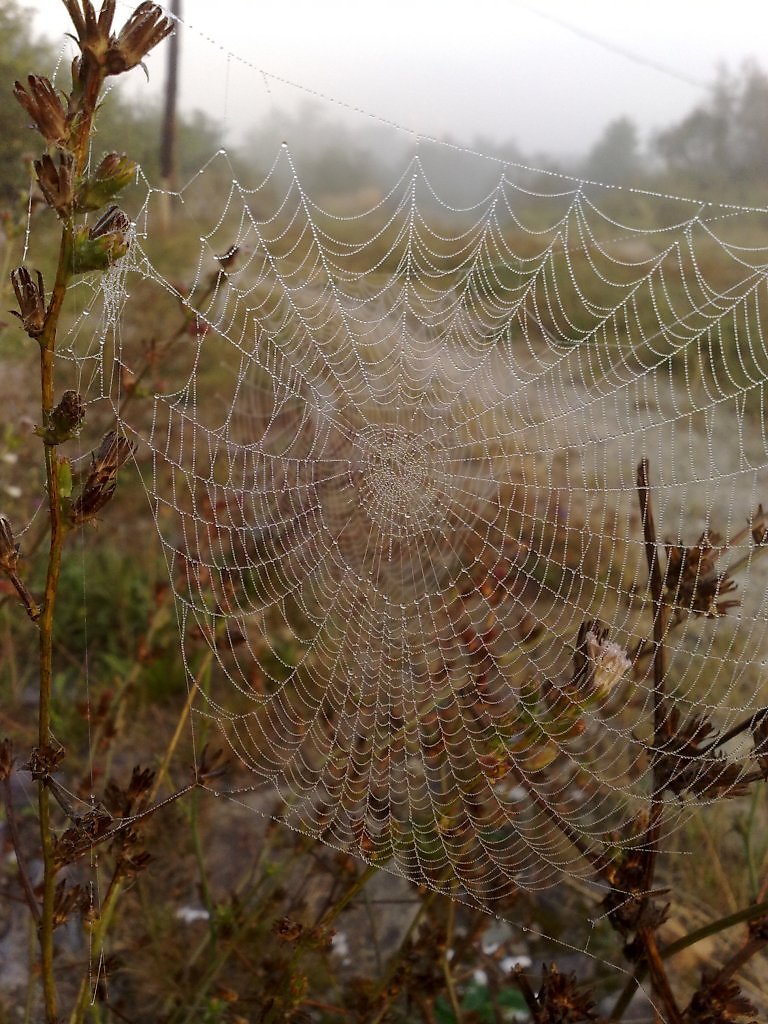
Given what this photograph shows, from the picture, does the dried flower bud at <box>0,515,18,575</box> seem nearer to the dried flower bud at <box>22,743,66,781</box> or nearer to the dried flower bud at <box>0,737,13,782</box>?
the dried flower bud at <box>22,743,66,781</box>

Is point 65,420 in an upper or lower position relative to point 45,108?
lower

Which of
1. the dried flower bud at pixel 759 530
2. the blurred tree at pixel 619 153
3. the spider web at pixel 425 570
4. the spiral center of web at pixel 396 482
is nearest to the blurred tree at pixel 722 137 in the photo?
the blurred tree at pixel 619 153

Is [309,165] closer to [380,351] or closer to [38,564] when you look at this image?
[380,351]

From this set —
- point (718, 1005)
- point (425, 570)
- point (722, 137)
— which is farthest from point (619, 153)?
point (718, 1005)

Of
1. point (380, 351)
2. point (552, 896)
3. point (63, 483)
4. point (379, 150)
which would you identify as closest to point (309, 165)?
point (379, 150)

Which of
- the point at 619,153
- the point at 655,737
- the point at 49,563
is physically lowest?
the point at 655,737

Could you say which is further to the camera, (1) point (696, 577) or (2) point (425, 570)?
(2) point (425, 570)

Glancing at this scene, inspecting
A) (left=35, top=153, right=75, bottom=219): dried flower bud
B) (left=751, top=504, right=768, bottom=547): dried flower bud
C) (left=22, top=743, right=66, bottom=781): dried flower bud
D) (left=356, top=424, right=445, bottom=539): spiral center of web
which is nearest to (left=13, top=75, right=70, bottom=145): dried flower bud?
(left=35, top=153, right=75, bottom=219): dried flower bud

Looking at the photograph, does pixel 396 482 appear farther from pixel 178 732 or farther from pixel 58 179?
pixel 58 179
